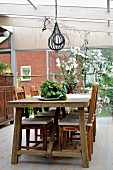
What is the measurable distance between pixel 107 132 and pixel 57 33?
7.94ft

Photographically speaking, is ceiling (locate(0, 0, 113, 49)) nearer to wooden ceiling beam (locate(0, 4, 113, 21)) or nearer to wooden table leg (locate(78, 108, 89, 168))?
wooden ceiling beam (locate(0, 4, 113, 21))

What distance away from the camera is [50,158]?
3.93m

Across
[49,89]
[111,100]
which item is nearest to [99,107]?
[111,100]

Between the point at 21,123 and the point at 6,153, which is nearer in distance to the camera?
the point at 21,123

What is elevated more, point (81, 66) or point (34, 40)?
point (34, 40)

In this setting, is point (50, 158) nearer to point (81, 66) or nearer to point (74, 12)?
point (74, 12)

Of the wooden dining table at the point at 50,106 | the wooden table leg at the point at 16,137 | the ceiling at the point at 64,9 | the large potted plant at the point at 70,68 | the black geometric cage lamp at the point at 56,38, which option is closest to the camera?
the wooden dining table at the point at 50,106

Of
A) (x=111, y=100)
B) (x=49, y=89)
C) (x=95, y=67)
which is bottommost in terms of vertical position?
(x=111, y=100)

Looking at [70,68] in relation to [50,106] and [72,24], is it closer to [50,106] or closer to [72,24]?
[72,24]

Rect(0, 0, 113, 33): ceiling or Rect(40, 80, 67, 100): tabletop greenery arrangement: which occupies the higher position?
Rect(0, 0, 113, 33): ceiling

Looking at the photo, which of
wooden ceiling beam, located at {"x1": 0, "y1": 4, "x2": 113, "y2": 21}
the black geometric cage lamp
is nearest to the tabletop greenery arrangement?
the black geometric cage lamp

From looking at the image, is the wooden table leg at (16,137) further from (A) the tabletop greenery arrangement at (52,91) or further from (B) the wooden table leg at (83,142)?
(B) the wooden table leg at (83,142)

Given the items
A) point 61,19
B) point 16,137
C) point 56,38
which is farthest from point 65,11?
point 16,137

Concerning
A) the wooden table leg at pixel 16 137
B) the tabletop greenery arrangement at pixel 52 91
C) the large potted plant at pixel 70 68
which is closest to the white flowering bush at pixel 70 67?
the large potted plant at pixel 70 68
